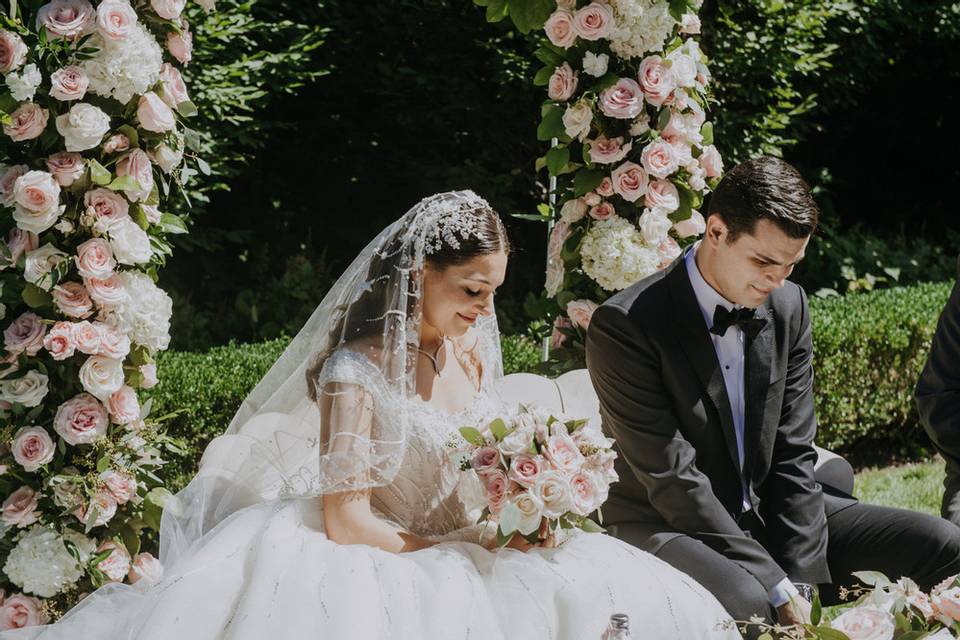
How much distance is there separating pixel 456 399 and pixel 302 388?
492 mm

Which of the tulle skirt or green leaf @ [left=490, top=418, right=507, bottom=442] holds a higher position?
green leaf @ [left=490, top=418, right=507, bottom=442]

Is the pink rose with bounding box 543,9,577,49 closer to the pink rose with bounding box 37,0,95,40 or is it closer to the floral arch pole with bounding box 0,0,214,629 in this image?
the floral arch pole with bounding box 0,0,214,629

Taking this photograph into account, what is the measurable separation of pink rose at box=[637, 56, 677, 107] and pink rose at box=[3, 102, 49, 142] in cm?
223

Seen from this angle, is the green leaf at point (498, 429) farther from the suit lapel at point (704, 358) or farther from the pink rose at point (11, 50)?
the pink rose at point (11, 50)

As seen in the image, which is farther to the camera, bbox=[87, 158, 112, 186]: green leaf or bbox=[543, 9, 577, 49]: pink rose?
bbox=[543, 9, 577, 49]: pink rose

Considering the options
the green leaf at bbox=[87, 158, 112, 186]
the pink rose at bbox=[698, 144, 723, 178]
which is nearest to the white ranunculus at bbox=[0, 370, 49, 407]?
the green leaf at bbox=[87, 158, 112, 186]

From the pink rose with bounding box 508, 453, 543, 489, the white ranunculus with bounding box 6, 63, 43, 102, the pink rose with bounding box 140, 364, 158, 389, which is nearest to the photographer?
the pink rose with bounding box 508, 453, 543, 489

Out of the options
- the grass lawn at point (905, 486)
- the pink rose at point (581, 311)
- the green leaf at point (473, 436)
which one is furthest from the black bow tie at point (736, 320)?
the grass lawn at point (905, 486)

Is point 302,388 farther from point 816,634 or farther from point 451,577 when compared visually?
point 816,634

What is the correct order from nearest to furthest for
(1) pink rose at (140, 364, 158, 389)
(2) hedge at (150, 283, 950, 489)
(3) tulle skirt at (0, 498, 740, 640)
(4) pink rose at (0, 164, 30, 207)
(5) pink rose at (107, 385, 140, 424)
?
(3) tulle skirt at (0, 498, 740, 640), (4) pink rose at (0, 164, 30, 207), (5) pink rose at (107, 385, 140, 424), (1) pink rose at (140, 364, 158, 389), (2) hedge at (150, 283, 950, 489)

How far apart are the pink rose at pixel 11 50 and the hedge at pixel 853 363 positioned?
233 centimetres

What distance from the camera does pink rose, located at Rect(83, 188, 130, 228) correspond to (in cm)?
340

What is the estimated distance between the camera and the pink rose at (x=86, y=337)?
3391mm

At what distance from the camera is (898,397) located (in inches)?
259
